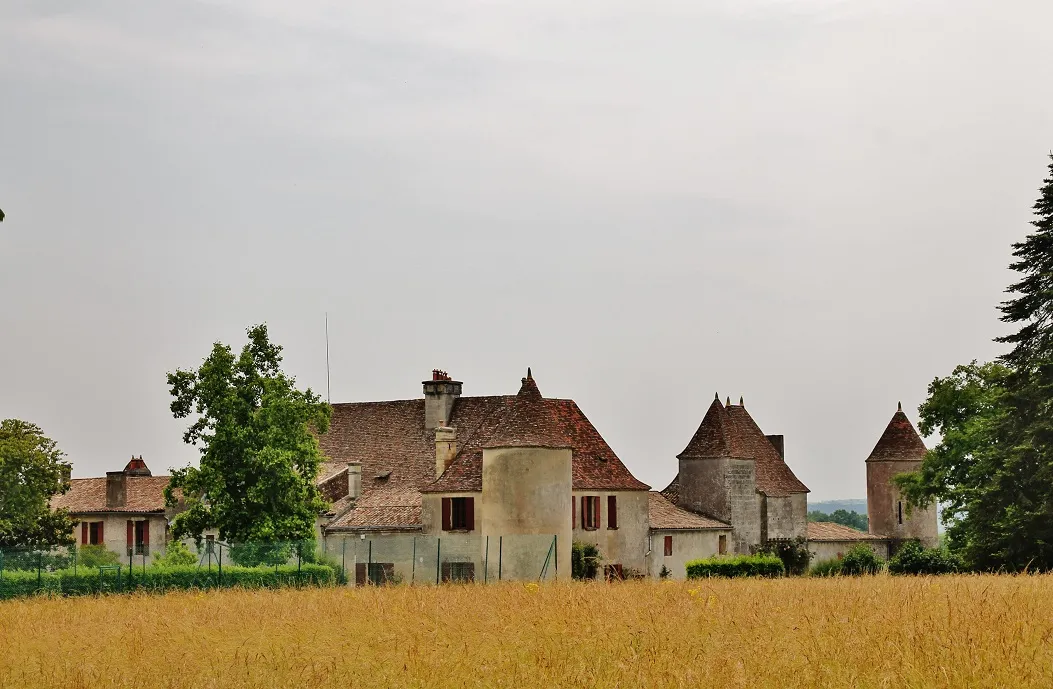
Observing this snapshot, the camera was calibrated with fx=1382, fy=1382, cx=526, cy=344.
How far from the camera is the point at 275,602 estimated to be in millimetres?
22656

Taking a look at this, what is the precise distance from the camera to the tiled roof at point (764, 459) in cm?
6788

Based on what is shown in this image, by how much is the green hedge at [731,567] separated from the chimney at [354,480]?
45.6 feet

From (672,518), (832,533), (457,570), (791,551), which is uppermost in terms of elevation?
(672,518)

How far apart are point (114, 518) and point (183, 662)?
58.5 m

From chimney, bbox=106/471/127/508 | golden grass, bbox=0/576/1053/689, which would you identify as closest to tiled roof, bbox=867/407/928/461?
chimney, bbox=106/471/127/508

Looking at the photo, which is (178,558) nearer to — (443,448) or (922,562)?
(443,448)

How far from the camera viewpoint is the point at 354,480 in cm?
5703

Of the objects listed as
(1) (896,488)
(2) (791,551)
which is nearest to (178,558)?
(2) (791,551)

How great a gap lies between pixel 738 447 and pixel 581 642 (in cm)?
5147

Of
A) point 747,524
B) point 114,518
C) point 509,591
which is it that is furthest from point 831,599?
point 114,518

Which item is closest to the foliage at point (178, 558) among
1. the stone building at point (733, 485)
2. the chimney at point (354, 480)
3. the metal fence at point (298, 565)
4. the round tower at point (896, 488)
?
the metal fence at point (298, 565)

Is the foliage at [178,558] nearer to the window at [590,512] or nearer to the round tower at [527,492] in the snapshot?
the round tower at [527,492]

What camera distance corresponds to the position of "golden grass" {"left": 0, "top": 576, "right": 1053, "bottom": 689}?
1259cm

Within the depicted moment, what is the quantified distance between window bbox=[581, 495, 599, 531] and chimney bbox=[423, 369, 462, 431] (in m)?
9.82
